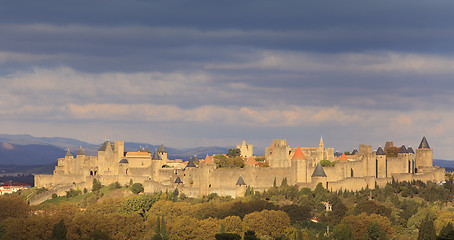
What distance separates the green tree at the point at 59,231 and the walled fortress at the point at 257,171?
22865 mm

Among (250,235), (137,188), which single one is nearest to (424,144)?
(137,188)

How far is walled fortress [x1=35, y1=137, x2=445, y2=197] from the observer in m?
98.9

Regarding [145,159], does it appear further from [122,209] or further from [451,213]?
[451,213]

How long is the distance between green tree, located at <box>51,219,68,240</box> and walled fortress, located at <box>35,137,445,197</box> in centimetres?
2286

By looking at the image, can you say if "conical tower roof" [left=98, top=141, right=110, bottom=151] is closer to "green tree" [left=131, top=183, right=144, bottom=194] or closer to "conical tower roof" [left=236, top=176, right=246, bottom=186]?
"green tree" [left=131, top=183, right=144, bottom=194]

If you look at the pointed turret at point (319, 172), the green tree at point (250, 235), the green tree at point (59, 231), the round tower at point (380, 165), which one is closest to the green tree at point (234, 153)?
the pointed turret at point (319, 172)

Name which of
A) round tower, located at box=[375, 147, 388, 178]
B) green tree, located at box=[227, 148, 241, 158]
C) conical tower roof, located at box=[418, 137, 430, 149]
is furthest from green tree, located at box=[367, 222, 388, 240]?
green tree, located at box=[227, 148, 241, 158]

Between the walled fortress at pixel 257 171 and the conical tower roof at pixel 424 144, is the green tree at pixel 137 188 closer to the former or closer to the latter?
the walled fortress at pixel 257 171

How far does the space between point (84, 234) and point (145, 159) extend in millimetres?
27331

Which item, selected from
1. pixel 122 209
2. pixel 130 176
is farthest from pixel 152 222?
pixel 130 176

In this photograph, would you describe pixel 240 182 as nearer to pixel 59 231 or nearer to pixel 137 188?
pixel 137 188

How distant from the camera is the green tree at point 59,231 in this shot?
8094 centimetres

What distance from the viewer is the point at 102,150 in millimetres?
112812

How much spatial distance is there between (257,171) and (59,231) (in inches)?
1180
